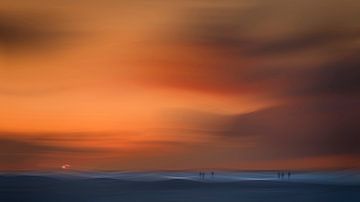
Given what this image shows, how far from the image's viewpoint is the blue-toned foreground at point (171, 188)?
6.12 meters

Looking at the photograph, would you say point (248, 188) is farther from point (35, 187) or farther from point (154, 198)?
point (35, 187)

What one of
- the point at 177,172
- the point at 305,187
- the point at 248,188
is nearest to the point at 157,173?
the point at 177,172

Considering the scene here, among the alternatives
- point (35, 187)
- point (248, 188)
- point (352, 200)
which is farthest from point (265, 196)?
point (35, 187)

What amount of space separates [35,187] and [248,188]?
1.44 m

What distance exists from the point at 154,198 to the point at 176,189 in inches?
6.4

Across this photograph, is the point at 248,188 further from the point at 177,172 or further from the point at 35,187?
the point at 35,187

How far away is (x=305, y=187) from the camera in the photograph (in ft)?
20.9

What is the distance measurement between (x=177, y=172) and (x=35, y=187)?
3.33 feet

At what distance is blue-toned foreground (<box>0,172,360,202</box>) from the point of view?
612cm

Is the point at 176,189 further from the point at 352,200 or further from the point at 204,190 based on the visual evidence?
→ the point at 352,200

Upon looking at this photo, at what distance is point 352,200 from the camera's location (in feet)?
20.7

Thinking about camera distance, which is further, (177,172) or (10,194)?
(177,172)

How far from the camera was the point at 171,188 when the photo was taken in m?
6.20

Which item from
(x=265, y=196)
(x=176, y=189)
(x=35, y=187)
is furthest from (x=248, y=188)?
(x=35, y=187)
